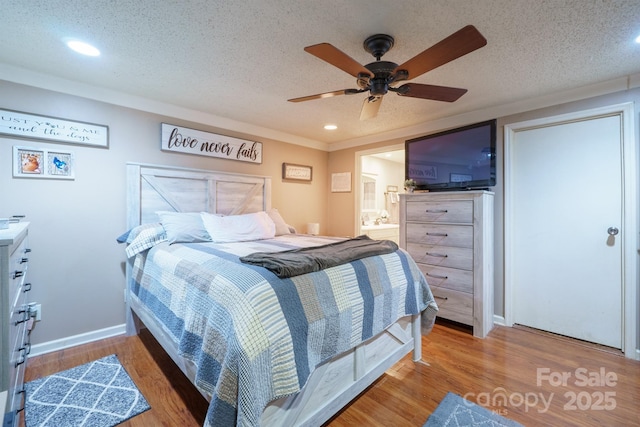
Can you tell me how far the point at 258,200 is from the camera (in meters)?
3.59

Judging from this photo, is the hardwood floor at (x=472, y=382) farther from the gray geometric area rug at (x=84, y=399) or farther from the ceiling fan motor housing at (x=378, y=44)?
the ceiling fan motor housing at (x=378, y=44)

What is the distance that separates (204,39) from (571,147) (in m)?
3.18

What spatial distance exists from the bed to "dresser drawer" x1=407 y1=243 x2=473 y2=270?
80cm

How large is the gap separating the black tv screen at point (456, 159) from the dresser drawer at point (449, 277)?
91 centimetres

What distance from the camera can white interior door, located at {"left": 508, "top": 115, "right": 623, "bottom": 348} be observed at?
2.37 meters

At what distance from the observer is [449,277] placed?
2.84 metres

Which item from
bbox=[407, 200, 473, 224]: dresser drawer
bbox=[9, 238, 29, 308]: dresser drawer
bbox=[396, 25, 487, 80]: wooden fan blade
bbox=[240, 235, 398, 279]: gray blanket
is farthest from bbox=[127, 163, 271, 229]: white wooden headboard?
bbox=[396, 25, 487, 80]: wooden fan blade

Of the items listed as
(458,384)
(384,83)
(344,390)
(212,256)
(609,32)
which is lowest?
(458,384)

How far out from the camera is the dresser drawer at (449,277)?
2.72m

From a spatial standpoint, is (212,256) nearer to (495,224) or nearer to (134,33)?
(134,33)

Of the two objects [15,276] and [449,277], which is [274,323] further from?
[449,277]

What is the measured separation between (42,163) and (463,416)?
351 centimetres

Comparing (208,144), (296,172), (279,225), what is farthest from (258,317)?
(296,172)

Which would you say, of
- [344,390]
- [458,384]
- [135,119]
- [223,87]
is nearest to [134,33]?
[223,87]
